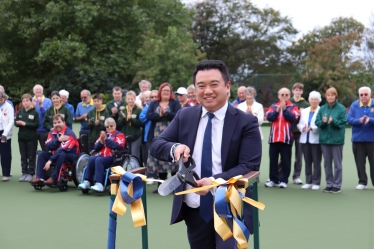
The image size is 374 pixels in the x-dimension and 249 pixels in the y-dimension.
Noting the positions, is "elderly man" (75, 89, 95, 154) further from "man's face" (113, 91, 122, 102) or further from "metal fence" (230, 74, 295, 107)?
"metal fence" (230, 74, 295, 107)

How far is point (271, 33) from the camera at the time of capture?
2434 inches

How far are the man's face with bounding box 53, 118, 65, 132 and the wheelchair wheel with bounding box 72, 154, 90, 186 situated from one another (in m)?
0.61

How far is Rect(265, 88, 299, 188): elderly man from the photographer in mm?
11258

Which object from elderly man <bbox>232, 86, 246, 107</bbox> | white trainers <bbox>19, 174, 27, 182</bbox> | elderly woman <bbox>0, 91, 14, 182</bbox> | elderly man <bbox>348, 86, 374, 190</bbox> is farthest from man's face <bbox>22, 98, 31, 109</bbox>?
elderly man <bbox>348, 86, 374, 190</bbox>

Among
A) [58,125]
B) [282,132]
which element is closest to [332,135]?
[282,132]

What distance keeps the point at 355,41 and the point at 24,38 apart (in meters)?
21.9

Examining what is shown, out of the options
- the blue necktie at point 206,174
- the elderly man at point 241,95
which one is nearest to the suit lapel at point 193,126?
the blue necktie at point 206,174

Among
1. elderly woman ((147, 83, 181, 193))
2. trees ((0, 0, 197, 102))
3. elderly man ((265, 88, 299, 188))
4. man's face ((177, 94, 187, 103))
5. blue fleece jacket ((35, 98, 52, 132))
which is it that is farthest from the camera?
trees ((0, 0, 197, 102))

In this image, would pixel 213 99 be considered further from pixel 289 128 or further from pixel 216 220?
pixel 289 128

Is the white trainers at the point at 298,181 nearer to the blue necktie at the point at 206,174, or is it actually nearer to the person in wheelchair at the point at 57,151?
the person in wheelchair at the point at 57,151

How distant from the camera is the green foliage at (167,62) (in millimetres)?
35531

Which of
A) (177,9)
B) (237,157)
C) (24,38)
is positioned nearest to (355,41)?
(177,9)

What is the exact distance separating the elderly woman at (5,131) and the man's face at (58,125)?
1417 mm

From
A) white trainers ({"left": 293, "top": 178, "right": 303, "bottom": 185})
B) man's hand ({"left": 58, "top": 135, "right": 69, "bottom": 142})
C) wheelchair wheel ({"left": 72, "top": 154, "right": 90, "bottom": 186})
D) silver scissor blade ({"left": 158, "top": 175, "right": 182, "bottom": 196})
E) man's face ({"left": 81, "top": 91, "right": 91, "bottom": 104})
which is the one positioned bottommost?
white trainers ({"left": 293, "top": 178, "right": 303, "bottom": 185})
